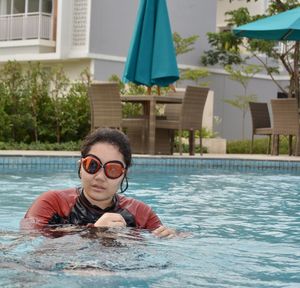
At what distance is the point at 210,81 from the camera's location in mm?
27281

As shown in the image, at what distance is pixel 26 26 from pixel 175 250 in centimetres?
2266

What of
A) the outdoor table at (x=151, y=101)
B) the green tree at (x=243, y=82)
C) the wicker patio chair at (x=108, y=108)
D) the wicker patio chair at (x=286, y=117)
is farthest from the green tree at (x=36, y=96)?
the green tree at (x=243, y=82)

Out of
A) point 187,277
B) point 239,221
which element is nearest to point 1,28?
point 239,221

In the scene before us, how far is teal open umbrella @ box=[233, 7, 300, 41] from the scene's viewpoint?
1311 cm

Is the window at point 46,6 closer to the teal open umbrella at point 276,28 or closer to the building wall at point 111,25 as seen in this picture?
the building wall at point 111,25

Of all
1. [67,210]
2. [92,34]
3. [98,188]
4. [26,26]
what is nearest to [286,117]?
[67,210]

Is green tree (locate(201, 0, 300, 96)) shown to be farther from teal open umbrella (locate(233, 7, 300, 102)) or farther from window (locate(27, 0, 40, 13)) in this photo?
window (locate(27, 0, 40, 13))

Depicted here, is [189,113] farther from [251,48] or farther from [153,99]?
[251,48]

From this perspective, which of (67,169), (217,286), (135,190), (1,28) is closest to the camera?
(217,286)

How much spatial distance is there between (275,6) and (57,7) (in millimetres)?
8605

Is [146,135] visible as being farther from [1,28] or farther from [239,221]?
[1,28]

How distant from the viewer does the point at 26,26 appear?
→ 25.8 metres

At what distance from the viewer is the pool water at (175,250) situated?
321 centimetres

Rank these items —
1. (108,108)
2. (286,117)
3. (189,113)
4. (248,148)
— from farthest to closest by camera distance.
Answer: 1. (248,148)
2. (286,117)
3. (189,113)
4. (108,108)
